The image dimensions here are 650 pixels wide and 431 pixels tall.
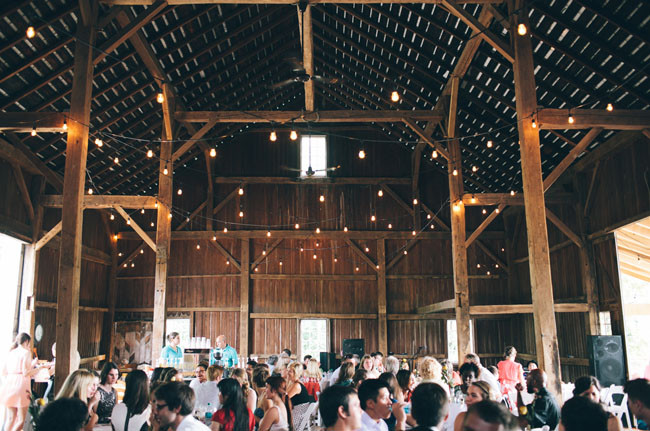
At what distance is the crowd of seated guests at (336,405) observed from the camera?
8.86 ft

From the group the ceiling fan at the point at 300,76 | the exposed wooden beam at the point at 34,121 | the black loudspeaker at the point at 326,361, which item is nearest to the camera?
the exposed wooden beam at the point at 34,121

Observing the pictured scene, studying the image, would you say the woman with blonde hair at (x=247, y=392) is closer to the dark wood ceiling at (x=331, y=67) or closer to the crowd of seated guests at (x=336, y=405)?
the crowd of seated guests at (x=336, y=405)

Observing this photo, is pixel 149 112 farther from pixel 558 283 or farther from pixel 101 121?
pixel 558 283

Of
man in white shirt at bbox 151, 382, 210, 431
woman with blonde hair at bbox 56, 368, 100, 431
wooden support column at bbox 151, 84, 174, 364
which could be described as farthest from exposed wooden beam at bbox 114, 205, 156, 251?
man in white shirt at bbox 151, 382, 210, 431

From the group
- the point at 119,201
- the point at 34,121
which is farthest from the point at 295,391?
the point at 119,201

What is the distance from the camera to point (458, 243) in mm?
11812

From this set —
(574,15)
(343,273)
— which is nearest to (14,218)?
(343,273)

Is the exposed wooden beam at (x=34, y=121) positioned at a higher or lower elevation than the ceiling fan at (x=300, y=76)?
lower

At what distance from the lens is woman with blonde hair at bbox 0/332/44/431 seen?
7.31m

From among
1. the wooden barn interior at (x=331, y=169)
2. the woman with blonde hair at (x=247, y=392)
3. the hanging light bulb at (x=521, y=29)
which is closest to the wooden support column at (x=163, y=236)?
the wooden barn interior at (x=331, y=169)

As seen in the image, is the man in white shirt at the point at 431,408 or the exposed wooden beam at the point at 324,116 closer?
the man in white shirt at the point at 431,408

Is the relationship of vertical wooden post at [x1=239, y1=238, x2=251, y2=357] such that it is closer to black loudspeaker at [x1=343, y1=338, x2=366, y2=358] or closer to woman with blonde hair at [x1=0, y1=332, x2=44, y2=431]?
black loudspeaker at [x1=343, y1=338, x2=366, y2=358]

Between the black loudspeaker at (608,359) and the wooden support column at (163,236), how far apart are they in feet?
28.6

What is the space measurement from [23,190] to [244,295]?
22.6ft
